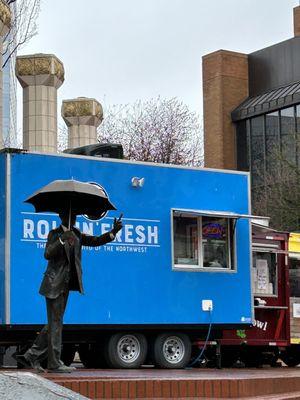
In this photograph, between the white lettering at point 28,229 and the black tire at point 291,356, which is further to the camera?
the black tire at point 291,356

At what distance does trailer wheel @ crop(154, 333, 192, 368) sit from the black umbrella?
307 cm

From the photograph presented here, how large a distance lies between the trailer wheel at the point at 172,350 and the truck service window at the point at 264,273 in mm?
2355

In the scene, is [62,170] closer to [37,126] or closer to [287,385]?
[287,385]

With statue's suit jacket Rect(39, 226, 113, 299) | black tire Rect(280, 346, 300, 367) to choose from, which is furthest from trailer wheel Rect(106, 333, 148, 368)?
black tire Rect(280, 346, 300, 367)

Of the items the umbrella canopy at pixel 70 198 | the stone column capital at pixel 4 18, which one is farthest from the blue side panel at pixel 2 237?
the stone column capital at pixel 4 18

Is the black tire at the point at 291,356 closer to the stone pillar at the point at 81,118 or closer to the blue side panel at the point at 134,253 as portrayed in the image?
the blue side panel at the point at 134,253

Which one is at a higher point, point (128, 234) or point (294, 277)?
point (128, 234)

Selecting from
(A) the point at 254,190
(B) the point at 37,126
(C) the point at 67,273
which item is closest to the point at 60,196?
(C) the point at 67,273

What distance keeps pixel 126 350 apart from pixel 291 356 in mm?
4989

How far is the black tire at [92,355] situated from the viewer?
12828 mm

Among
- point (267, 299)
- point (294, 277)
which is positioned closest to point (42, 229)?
point (267, 299)

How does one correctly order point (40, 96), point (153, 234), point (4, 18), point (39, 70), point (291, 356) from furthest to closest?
point (40, 96)
point (39, 70)
point (4, 18)
point (291, 356)
point (153, 234)

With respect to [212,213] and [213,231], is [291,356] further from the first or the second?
[212,213]

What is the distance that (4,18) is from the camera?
2102 cm
